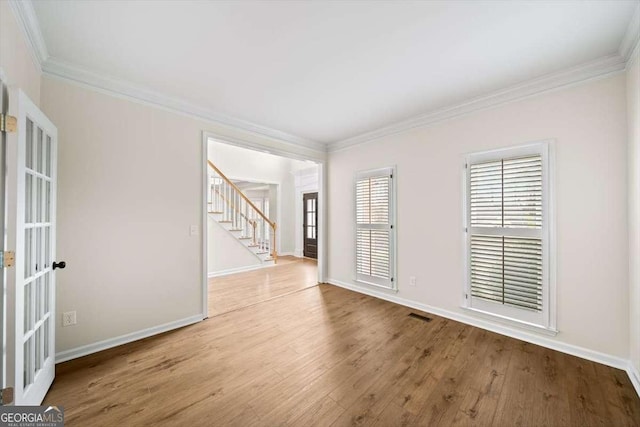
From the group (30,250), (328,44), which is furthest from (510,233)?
(30,250)

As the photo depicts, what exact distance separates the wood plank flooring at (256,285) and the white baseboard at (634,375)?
369 centimetres

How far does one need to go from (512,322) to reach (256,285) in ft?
12.4

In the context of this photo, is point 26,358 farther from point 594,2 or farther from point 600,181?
point 600,181

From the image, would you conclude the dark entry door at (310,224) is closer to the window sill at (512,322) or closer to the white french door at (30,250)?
the window sill at (512,322)

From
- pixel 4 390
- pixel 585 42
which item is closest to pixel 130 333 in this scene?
pixel 4 390

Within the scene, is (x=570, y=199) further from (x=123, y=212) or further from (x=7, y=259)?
(x=123, y=212)

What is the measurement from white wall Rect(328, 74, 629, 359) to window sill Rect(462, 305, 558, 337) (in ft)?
0.27

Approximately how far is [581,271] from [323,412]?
2.55 meters

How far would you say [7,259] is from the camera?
4.37ft

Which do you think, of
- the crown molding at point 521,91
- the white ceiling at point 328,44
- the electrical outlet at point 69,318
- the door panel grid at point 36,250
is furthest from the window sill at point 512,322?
the electrical outlet at point 69,318

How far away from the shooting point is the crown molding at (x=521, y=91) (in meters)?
2.13

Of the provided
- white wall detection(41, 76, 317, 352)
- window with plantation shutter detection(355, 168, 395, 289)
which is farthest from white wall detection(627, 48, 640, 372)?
white wall detection(41, 76, 317, 352)

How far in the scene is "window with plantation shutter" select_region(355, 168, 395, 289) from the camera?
147 inches

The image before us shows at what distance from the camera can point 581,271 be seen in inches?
88.7
